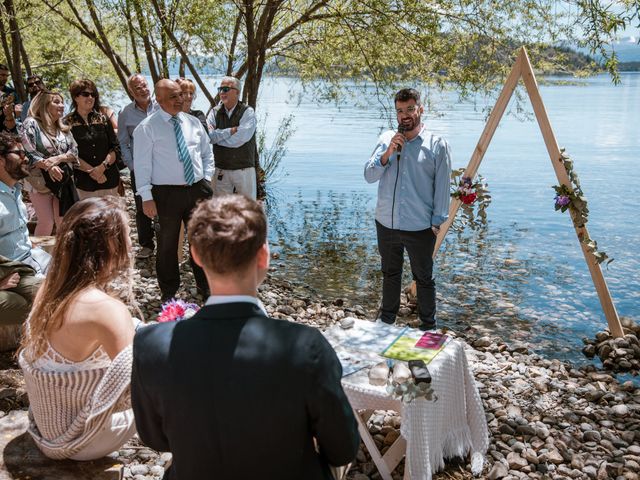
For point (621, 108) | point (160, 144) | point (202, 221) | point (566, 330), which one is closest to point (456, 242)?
point (566, 330)

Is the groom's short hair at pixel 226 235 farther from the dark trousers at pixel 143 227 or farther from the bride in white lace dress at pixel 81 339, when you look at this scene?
the dark trousers at pixel 143 227

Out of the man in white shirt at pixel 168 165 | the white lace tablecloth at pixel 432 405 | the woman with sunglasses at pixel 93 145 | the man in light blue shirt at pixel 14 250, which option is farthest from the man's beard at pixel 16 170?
the white lace tablecloth at pixel 432 405

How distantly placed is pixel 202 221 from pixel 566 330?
6.06 m

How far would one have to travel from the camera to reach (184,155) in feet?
19.2

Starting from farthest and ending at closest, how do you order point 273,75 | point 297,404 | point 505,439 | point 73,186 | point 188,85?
1. point 273,75
2. point 188,85
3. point 73,186
4. point 505,439
5. point 297,404

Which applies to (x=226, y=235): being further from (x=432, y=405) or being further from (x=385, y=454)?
(x=385, y=454)

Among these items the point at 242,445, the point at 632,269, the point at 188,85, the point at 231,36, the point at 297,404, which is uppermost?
the point at 231,36

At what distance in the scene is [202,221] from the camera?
199cm

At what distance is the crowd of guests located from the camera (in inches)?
74.1

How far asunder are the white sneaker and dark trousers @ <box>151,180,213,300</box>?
6.59 feet

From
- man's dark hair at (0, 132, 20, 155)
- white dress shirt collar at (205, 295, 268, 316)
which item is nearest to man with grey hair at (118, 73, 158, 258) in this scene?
man's dark hair at (0, 132, 20, 155)

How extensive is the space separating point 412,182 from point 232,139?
2809 millimetres

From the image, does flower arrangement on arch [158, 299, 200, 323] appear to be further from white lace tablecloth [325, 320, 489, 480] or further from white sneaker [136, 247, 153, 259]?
white sneaker [136, 247, 153, 259]

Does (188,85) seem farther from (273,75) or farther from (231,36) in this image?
(273,75)
